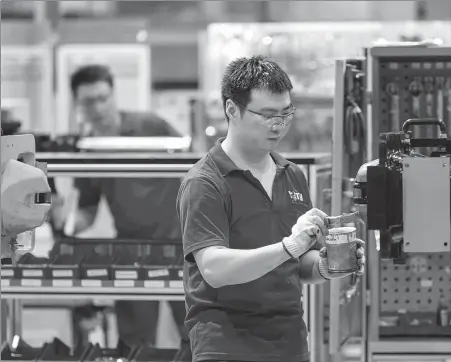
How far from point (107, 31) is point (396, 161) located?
6.80 meters

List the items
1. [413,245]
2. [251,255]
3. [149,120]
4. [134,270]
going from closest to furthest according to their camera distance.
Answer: [251,255] → [413,245] → [134,270] → [149,120]

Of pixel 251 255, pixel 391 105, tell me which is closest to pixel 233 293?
pixel 251 255

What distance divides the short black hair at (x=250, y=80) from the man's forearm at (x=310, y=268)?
57cm

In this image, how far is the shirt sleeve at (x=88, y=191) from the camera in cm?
532

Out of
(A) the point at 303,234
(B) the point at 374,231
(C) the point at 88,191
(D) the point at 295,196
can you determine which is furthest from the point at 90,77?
(A) the point at 303,234

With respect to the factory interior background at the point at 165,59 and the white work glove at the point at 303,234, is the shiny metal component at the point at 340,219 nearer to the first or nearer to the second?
the white work glove at the point at 303,234

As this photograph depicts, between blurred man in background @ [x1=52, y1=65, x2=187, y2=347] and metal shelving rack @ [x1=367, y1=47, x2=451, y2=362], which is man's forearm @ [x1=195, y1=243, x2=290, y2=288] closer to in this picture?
metal shelving rack @ [x1=367, y1=47, x2=451, y2=362]

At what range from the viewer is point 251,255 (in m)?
2.78

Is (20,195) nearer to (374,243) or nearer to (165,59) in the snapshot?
(374,243)

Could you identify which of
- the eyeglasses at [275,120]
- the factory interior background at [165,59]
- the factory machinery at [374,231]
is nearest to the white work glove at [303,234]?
the eyeglasses at [275,120]

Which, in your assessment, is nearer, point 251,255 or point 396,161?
point 251,255

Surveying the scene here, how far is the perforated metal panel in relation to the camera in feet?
13.4

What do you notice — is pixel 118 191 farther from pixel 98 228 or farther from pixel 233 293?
pixel 233 293

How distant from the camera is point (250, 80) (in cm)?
296
